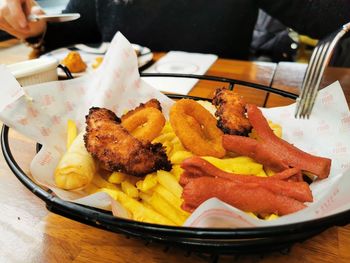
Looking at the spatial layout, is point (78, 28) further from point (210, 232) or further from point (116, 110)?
point (210, 232)

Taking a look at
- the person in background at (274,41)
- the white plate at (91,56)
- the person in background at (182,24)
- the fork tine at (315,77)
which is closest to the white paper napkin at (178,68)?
the white plate at (91,56)

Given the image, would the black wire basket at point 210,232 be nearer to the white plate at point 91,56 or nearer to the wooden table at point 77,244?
the wooden table at point 77,244

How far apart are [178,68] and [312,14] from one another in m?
0.92

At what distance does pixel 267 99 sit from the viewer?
3.96 feet

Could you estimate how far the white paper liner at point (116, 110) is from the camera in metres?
0.63

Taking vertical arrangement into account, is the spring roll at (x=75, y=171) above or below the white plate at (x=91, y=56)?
above

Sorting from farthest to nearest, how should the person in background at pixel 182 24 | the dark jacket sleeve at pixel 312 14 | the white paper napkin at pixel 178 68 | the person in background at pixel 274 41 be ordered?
the person in background at pixel 274 41
the person in background at pixel 182 24
the dark jacket sleeve at pixel 312 14
the white paper napkin at pixel 178 68

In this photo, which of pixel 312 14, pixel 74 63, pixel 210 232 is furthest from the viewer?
pixel 312 14

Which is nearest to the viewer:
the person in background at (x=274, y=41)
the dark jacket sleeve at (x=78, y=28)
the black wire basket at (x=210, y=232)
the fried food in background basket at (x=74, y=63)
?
the black wire basket at (x=210, y=232)

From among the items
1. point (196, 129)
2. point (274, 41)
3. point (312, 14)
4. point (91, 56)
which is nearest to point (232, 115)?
point (196, 129)

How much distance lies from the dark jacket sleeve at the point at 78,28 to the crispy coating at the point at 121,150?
178cm

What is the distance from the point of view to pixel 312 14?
1903 millimetres

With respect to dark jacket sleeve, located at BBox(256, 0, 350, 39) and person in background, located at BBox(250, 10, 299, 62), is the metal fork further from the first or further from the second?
person in background, located at BBox(250, 10, 299, 62)

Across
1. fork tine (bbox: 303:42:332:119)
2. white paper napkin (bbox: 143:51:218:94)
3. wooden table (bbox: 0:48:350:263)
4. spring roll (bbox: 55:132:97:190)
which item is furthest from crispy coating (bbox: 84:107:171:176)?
white paper napkin (bbox: 143:51:218:94)
